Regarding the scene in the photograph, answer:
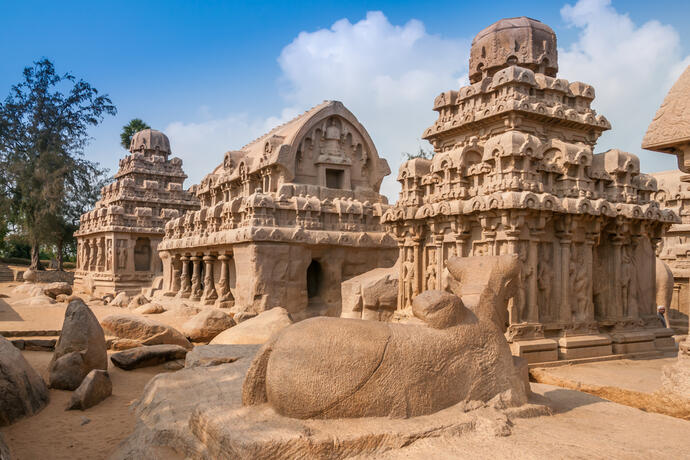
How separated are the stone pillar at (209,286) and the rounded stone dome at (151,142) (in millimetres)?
13084

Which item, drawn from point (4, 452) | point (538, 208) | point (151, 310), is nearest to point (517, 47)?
point (538, 208)

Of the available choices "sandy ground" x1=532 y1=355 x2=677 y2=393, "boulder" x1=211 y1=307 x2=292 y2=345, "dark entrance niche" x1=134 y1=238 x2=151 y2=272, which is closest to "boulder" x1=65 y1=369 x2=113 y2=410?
"boulder" x1=211 y1=307 x2=292 y2=345

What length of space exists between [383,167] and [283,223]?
16.4ft

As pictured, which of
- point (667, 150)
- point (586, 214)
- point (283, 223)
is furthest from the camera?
point (283, 223)

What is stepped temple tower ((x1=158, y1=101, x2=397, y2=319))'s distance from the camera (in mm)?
15820

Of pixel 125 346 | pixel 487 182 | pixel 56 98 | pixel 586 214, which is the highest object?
pixel 56 98

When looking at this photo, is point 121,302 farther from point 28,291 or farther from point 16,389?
point 16,389

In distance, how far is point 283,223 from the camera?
53.8 feet

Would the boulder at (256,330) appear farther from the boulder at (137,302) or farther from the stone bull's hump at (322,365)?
the boulder at (137,302)

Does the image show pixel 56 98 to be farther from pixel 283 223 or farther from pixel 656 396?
pixel 656 396

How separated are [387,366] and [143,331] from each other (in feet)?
28.4

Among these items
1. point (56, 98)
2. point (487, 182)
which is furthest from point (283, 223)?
point (56, 98)

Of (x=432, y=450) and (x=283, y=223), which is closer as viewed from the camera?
(x=432, y=450)

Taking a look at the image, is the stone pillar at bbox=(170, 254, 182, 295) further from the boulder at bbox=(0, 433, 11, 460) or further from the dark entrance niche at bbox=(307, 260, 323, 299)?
the boulder at bbox=(0, 433, 11, 460)
